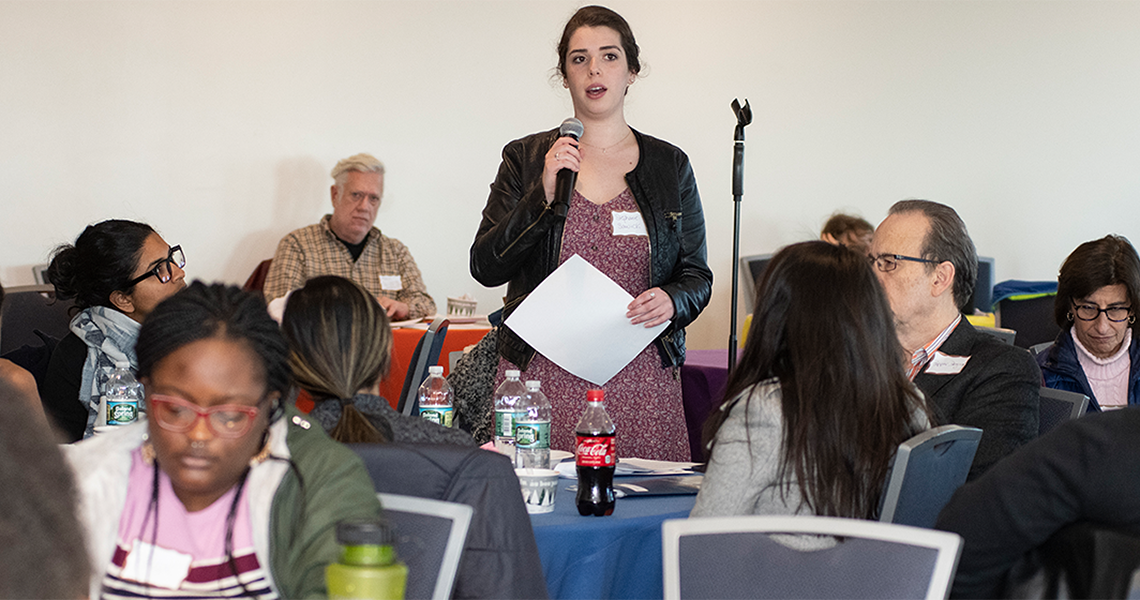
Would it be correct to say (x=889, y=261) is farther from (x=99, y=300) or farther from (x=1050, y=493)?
(x=99, y=300)

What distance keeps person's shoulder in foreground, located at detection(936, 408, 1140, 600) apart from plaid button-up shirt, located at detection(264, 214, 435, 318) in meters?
4.73

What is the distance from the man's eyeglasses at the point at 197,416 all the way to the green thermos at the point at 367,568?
42 cm

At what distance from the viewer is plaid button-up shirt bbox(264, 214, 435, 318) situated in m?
5.89

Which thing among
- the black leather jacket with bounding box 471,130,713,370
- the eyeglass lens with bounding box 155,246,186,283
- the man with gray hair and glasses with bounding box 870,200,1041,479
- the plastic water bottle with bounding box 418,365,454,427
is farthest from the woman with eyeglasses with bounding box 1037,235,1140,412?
the eyeglass lens with bounding box 155,246,186,283

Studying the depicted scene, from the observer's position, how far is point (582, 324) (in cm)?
275

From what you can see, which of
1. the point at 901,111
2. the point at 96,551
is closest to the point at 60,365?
the point at 96,551

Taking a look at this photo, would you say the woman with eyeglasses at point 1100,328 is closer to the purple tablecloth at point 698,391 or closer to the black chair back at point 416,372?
the purple tablecloth at point 698,391

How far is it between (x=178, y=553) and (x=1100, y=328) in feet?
10.6

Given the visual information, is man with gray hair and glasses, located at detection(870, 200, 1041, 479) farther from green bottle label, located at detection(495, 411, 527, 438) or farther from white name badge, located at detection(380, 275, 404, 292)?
white name badge, located at detection(380, 275, 404, 292)

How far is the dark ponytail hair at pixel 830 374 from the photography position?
1.83 meters

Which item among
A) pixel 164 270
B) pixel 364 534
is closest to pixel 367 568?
pixel 364 534

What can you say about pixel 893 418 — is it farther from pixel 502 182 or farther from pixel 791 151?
pixel 791 151

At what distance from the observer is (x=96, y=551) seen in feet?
4.67

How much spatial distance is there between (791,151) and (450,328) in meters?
3.39
